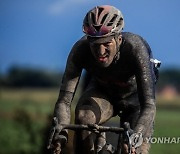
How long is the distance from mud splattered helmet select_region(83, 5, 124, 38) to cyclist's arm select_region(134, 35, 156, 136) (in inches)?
16.8

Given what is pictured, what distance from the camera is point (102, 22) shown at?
886 cm

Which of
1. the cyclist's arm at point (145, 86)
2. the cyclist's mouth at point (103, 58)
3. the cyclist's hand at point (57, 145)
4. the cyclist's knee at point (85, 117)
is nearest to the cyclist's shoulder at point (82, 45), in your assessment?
the cyclist's mouth at point (103, 58)

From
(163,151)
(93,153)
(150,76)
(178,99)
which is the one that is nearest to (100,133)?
(93,153)

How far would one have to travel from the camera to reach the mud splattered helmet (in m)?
8.80

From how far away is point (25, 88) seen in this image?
57.8 meters

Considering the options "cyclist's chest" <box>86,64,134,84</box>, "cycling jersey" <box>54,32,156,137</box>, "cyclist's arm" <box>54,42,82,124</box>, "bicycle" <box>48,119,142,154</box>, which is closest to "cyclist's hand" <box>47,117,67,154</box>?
"bicycle" <box>48,119,142,154</box>

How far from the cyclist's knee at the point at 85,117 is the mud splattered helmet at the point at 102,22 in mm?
974

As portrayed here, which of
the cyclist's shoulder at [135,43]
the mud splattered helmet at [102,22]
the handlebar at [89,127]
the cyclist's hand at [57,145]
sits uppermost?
the mud splattered helmet at [102,22]

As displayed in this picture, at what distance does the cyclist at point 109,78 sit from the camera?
8.82 m

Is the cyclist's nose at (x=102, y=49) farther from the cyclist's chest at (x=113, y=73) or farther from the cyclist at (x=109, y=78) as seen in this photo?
the cyclist's chest at (x=113, y=73)

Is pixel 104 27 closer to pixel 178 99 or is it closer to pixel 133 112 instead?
pixel 133 112

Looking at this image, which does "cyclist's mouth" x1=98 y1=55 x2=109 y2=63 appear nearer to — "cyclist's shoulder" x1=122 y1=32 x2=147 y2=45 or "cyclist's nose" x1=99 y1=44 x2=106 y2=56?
"cyclist's nose" x1=99 y1=44 x2=106 y2=56

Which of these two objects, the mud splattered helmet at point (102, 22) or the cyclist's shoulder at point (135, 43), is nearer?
the mud splattered helmet at point (102, 22)

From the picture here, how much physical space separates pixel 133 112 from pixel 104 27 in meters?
1.44
